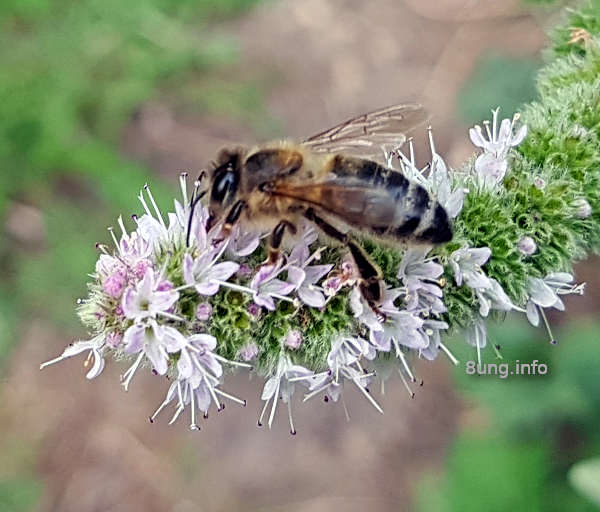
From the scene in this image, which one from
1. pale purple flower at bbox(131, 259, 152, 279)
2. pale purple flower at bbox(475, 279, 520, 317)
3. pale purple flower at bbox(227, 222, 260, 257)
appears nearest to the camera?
pale purple flower at bbox(131, 259, 152, 279)

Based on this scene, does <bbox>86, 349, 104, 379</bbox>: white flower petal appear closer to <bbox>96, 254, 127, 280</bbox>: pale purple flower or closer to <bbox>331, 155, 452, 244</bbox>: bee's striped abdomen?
<bbox>96, 254, 127, 280</bbox>: pale purple flower

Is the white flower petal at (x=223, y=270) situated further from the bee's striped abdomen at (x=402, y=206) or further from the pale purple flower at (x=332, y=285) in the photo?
the bee's striped abdomen at (x=402, y=206)

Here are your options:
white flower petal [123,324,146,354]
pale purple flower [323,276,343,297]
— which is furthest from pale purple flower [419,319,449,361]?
white flower petal [123,324,146,354]

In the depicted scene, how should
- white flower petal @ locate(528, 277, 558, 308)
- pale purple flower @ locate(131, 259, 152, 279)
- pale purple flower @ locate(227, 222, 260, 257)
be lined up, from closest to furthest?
pale purple flower @ locate(131, 259, 152, 279), pale purple flower @ locate(227, 222, 260, 257), white flower petal @ locate(528, 277, 558, 308)

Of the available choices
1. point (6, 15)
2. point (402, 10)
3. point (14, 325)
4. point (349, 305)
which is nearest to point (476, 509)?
point (349, 305)

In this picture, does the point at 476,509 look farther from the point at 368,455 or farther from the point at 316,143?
the point at 316,143

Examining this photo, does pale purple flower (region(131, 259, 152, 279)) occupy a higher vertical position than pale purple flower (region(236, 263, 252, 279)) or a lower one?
higher

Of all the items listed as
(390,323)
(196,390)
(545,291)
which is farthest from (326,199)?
(545,291)
